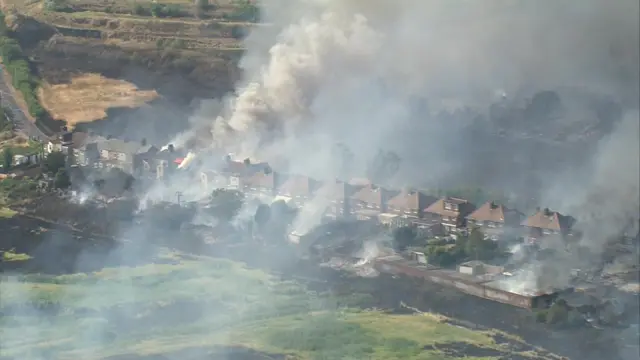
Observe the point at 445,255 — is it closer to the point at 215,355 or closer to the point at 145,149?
the point at 215,355

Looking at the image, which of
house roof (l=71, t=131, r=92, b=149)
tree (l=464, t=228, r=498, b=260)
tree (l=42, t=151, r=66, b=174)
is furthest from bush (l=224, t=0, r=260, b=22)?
tree (l=464, t=228, r=498, b=260)

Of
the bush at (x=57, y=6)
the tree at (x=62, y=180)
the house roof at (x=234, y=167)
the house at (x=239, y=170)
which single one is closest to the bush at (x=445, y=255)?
the house at (x=239, y=170)

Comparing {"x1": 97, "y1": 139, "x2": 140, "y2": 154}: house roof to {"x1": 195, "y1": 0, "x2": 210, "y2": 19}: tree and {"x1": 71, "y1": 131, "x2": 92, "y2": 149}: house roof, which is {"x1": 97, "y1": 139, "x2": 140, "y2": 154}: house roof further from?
{"x1": 195, "y1": 0, "x2": 210, "y2": 19}: tree

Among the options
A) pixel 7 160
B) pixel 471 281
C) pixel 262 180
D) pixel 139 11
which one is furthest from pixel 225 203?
pixel 139 11

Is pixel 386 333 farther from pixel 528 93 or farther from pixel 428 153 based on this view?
pixel 528 93

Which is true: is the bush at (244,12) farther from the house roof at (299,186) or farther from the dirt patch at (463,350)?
the dirt patch at (463,350)

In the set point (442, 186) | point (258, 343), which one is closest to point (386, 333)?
point (258, 343)
